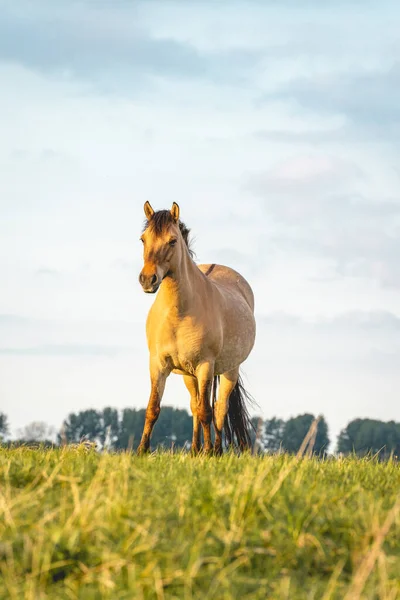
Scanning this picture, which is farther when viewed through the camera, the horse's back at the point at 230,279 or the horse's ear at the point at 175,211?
the horse's back at the point at 230,279

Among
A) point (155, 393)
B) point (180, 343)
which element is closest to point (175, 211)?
point (180, 343)

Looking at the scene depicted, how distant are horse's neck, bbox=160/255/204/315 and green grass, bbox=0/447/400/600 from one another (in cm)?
534

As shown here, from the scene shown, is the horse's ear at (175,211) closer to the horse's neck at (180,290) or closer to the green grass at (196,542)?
the horse's neck at (180,290)

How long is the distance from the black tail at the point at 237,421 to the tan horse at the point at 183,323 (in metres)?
1.09

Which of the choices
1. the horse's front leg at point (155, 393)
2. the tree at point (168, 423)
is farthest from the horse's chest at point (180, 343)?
the tree at point (168, 423)

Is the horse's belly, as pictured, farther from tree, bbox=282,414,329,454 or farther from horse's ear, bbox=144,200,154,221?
tree, bbox=282,414,329,454

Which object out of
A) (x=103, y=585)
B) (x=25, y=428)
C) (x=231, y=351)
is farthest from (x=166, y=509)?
(x=231, y=351)

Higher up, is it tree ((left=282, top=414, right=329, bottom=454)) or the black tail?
tree ((left=282, top=414, right=329, bottom=454))

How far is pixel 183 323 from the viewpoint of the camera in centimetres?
1299

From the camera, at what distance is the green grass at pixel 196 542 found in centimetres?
567

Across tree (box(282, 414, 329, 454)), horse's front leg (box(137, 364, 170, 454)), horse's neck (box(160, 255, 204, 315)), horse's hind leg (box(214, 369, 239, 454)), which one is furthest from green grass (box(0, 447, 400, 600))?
tree (box(282, 414, 329, 454))

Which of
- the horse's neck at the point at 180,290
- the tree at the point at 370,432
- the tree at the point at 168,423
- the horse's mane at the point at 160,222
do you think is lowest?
the horse's neck at the point at 180,290

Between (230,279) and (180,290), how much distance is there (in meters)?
3.57

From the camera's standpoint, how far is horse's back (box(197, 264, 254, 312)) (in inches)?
638
